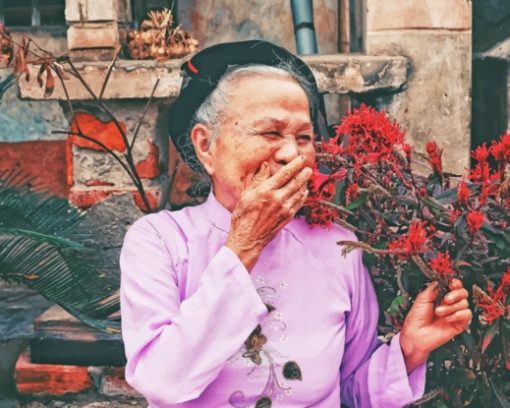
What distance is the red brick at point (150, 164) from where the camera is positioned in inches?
171

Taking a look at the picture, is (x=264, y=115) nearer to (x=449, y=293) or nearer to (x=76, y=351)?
(x=449, y=293)

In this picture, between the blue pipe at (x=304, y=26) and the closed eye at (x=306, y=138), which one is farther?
the blue pipe at (x=304, y=26)

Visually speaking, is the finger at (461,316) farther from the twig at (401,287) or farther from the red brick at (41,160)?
the red brick at (41,160)

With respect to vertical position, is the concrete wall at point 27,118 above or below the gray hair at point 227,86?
below

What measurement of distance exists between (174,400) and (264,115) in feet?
2.14

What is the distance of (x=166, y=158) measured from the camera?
178 inches

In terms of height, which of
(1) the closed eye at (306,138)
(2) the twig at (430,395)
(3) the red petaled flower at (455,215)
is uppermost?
(1) the closed eye at (306,138)

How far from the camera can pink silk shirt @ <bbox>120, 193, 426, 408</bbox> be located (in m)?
2.11

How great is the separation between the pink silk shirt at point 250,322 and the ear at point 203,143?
9 centimetres

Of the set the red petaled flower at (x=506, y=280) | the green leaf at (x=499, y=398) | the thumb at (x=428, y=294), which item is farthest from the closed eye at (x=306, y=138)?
the green leaf at (x=499, y=398)

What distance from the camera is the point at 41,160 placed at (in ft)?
16.8

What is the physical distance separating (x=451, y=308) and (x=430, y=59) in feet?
8.30

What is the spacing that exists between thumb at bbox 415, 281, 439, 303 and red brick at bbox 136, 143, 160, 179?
2408 millimetres

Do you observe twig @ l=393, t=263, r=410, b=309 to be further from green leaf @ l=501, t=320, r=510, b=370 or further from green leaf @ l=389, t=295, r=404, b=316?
green leaf @ l=501, t=320, r=510, b=370
